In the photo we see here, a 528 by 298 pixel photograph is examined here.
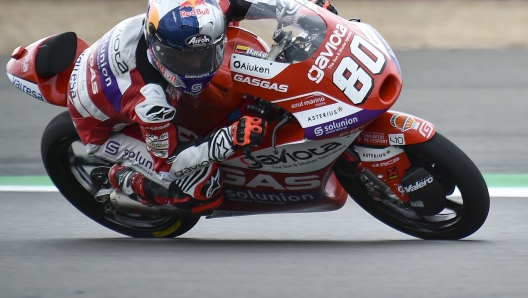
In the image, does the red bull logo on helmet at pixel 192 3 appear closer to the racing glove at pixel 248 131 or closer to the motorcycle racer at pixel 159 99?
the motorcycle racer at pixel 159 99

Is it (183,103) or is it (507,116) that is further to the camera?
(507,116)

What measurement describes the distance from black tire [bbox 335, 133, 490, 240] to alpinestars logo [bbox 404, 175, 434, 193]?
49 mm

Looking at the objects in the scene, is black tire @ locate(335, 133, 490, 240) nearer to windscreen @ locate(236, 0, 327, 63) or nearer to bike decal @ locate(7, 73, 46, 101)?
windscreen @ locate(236, 0, 327, 63)

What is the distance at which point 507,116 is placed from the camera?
748 centimetres

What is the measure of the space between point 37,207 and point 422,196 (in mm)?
2699

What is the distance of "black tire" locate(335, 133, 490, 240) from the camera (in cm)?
417

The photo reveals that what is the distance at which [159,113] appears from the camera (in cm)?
408

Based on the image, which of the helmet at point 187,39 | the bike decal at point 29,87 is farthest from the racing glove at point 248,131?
the bike decal at point 29,87

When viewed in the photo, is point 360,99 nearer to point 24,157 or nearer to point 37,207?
point 37,207

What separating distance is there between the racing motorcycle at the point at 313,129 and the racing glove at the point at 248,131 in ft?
0.49

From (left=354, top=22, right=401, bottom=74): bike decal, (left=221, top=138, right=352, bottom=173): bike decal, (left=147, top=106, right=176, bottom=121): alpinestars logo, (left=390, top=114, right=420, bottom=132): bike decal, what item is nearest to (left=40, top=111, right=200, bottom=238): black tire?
(left=221, top=138, right=352, bottom=173): bike decal

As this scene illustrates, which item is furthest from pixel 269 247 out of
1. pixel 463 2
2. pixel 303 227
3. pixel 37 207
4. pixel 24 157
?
pixel 463 2

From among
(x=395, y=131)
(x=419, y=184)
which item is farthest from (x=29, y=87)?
(x=419, y=184)

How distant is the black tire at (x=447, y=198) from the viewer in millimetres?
4168
